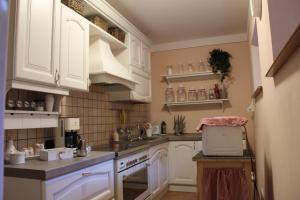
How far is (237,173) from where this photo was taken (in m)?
1.84

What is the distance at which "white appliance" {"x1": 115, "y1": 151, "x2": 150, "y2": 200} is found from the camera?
217 cm

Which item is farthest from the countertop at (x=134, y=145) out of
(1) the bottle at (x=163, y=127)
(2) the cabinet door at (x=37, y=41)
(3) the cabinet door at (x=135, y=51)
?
(3) the cabinet door at (x=135, y=51)

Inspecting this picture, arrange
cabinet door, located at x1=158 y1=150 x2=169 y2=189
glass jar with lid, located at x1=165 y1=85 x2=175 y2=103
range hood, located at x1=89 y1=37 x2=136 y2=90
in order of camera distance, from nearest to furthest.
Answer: range hood, located at x1=89 y1=37 x2=136 y2=90 < cabinet door, located at x1=158 y1=150 x2=169 y2=189 < glass jar with lid, located at x1=165 y1=85 x2=175 y2=103

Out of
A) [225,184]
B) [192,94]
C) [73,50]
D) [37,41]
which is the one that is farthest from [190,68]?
[37,41]

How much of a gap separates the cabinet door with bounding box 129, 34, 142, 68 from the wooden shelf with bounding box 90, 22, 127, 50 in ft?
0.65

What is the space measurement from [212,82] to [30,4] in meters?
3.14

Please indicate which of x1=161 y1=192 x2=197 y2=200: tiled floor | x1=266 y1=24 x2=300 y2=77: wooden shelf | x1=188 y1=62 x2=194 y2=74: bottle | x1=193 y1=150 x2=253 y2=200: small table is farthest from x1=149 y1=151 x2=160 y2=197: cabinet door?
x1=266 y1=24 x2=300 y2=77: wooden shelf

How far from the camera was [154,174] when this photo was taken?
3166mm

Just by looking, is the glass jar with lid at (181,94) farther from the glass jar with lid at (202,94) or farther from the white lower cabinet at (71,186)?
the white lower cabinet at (71,186)

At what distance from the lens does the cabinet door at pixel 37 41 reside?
1573 mm

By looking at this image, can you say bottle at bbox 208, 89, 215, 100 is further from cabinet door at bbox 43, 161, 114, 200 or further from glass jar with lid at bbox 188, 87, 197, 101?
cabinet door at bbox 43, 161, 114, 200

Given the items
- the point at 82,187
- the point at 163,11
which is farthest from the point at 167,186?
the point at 163,11

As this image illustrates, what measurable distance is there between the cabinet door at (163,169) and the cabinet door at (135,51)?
51.3 inches

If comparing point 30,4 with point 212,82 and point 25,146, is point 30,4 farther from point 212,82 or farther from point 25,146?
point 212,82
